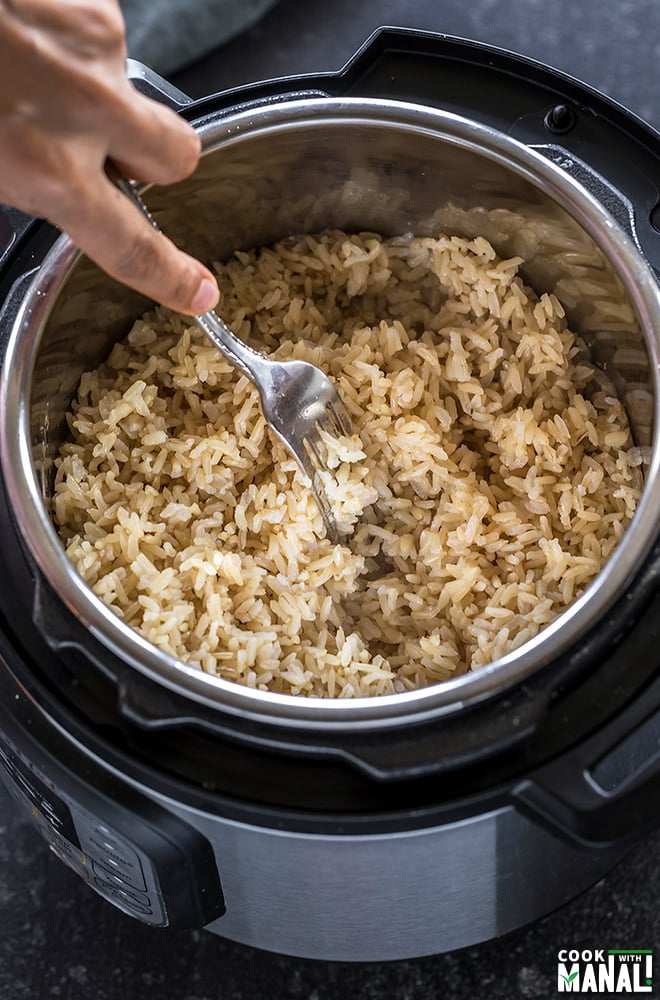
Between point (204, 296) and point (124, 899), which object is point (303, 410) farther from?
point (124, 899)

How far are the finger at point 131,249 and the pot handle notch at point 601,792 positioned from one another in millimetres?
517

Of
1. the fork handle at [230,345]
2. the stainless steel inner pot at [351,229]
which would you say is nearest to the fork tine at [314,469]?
the fork handle at [230,345]

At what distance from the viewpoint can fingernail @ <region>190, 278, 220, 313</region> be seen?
91cm

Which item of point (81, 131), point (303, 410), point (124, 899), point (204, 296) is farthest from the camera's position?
point (303, 410)

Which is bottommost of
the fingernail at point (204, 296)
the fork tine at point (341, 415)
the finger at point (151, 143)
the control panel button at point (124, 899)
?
the control panel button at point (124, 899)

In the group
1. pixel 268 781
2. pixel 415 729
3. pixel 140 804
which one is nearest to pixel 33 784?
pixel 140 804

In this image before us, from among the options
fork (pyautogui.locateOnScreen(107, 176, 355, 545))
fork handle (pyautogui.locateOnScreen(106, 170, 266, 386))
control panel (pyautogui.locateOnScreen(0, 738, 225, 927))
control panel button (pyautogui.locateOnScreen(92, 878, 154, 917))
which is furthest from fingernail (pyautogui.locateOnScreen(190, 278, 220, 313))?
control panel button (pyautogui.locateOnScreen(92, 878, 154, 917))

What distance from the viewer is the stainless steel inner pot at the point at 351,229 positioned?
96 cm

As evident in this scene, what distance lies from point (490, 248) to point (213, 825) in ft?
2.52

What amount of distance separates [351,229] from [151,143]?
647mm

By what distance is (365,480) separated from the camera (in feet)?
4.24

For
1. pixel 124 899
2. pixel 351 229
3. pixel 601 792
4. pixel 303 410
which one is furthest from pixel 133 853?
pixel 351 229

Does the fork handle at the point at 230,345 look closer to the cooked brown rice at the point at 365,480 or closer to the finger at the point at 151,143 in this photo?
the cooked brown rice at the point at 365,480

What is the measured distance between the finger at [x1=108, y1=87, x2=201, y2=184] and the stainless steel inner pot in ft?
1.01
